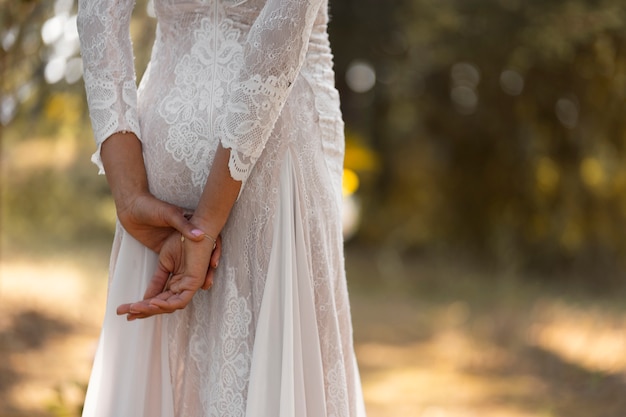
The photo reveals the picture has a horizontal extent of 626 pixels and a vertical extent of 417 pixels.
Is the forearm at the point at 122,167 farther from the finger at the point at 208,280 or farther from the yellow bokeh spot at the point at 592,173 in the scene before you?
the yellow bokeh spot at the point at 592,173

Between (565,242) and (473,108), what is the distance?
1.44 m

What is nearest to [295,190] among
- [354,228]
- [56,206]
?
[56,206]

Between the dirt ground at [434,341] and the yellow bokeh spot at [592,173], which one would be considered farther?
the yellow bokeh spot at [592,173]

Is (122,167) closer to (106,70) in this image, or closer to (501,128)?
(106,70)

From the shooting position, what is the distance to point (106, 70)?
4.99 feet

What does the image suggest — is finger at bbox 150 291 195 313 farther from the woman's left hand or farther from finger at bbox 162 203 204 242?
finger at bbox 162 203 204 242

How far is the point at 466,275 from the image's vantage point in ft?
23.5

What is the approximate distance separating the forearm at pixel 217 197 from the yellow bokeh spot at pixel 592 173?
206 inches

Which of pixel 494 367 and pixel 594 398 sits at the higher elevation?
pixel 494 367

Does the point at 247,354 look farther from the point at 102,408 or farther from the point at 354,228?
the point at 354,228

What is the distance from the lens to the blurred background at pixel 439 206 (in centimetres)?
419

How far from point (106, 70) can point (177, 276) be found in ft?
1.36

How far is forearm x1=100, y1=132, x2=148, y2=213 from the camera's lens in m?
1.51

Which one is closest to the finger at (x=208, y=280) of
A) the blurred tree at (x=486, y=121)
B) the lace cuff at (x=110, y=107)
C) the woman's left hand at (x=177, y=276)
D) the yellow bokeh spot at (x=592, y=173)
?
the woman's left hand at (x=177, y=276)
